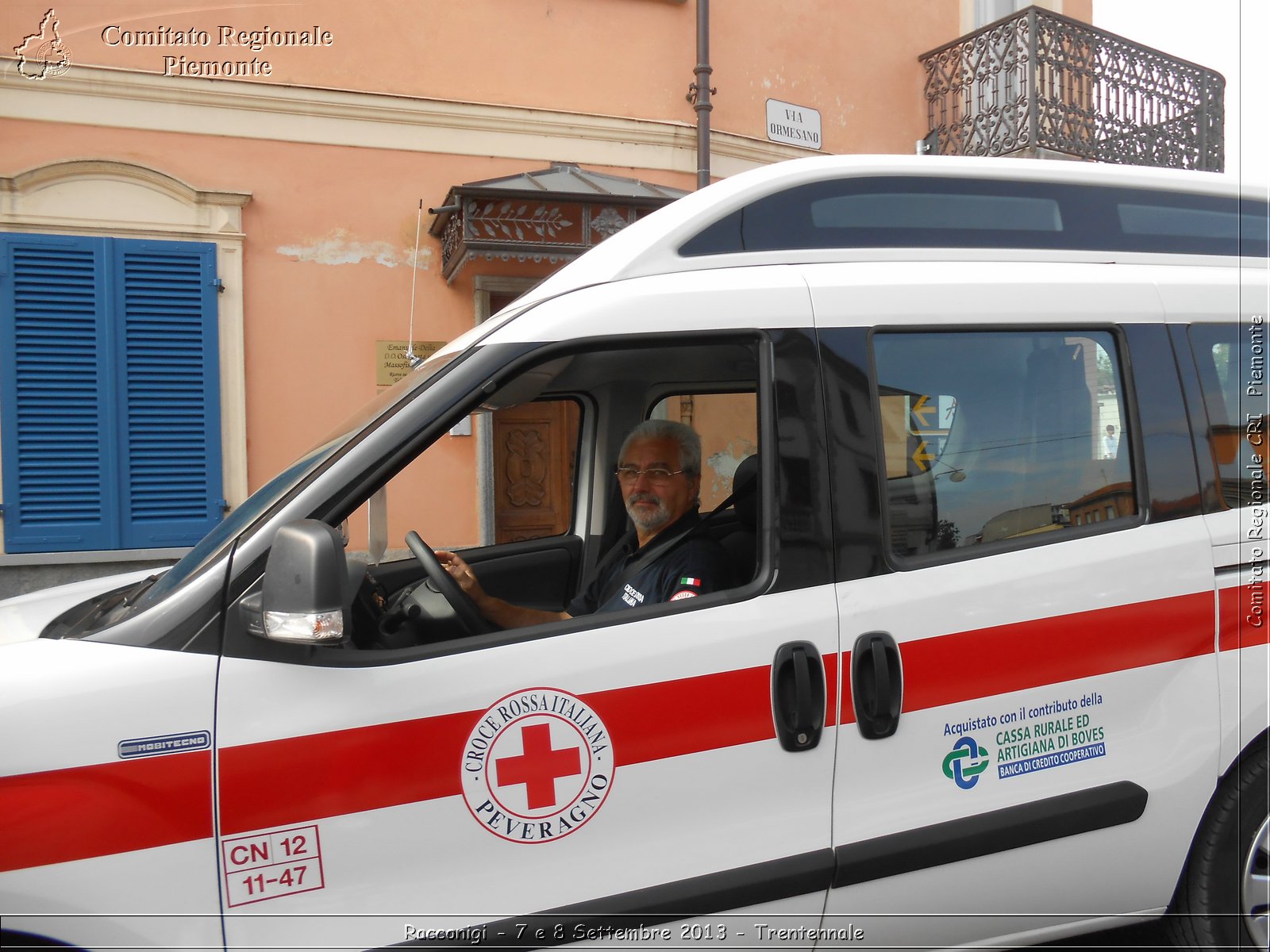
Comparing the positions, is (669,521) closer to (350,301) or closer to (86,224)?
(350,301)

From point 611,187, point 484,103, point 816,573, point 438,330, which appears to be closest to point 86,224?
point 438,330

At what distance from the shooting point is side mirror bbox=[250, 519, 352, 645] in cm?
157

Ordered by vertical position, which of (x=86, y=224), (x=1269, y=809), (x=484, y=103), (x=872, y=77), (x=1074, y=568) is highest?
(x=872, y=77)

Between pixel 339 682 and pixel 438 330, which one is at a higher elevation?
pixel 438 330

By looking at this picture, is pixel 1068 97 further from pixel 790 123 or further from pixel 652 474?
pixel 652 474

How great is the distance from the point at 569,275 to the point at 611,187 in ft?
18.1

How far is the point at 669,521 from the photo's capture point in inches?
105

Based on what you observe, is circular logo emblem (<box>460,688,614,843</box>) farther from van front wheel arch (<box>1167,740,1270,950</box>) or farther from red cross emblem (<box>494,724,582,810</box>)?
van front wheel arch (<box>1167,740,1270,950</box>)

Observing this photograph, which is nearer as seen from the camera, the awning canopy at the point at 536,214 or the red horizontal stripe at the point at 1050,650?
the red horizontal stripe at the point at 1050,650

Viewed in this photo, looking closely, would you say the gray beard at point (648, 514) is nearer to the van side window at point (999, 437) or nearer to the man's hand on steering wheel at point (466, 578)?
the man's hand on steering wheel at point (466, 578)

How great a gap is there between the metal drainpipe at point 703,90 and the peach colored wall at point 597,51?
0.24m

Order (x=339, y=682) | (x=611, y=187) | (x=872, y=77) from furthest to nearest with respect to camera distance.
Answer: (x=872, y=77) → (x=611, y=187) → (x=339, y=682)

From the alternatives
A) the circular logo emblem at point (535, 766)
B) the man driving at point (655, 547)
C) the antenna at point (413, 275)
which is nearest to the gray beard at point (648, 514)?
the man driving at point (655, 547)

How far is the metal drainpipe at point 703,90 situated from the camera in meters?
8.00
